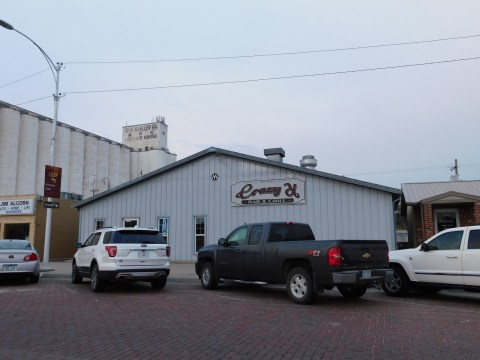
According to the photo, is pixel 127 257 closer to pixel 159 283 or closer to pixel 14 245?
pixel 159 283

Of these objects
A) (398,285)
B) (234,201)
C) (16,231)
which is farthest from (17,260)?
(16,231)

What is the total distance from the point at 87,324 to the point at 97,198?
16730 millimetres

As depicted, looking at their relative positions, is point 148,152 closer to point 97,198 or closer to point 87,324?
point 97,198

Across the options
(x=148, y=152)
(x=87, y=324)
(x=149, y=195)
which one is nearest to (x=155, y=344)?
(x=87, y=324)

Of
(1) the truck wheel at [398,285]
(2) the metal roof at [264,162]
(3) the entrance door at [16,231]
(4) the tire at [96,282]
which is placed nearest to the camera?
(1) the truck wheel at [398,285]

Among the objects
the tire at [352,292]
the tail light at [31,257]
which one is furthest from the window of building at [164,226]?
the tire at [352,292]

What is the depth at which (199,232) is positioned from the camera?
2189cm

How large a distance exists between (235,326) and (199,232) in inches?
558

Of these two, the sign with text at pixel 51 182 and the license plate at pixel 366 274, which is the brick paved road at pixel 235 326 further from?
the sign with text at pixel 51 182

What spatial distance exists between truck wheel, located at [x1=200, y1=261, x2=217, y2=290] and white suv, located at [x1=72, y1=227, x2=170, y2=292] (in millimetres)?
1131

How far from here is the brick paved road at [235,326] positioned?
617 cm

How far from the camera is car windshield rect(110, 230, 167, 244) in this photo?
12.6 m

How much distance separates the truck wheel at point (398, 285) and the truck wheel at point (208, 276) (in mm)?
4643

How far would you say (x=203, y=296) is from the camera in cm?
1174
